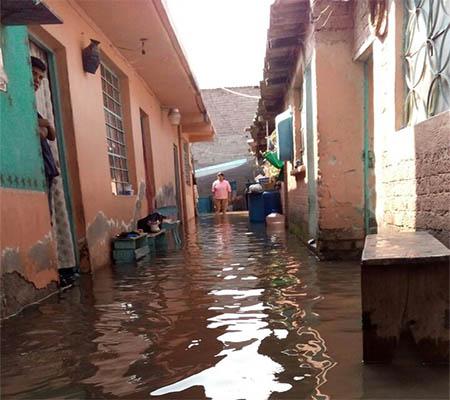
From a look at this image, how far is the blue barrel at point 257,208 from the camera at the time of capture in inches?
497

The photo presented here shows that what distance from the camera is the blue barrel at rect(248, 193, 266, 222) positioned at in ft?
41.4

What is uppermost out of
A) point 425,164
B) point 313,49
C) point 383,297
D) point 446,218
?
point 313,49

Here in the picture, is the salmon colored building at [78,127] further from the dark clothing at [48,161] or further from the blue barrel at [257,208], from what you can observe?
the blue barrel at [257,208]

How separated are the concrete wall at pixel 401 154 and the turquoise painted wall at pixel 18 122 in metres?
3.05

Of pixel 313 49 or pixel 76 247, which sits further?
pixel 313 49

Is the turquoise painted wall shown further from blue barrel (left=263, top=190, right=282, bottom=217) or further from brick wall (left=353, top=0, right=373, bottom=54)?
blue barrel (left=263, top=190, right=282, bottom=217)

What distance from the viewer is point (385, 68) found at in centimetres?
392

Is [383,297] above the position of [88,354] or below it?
above

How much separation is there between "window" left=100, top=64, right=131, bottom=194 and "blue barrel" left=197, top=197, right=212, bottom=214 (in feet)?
45.5

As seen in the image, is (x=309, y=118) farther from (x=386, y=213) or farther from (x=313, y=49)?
(x=386, y=213)

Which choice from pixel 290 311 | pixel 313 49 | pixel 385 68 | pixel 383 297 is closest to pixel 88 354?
pixel 290 311

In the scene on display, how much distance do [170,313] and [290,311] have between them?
34.3 inches

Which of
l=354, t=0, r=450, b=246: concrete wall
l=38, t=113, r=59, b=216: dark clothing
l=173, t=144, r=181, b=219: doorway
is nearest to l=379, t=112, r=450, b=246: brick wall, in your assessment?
l=354, t=0, r=450, b=246: concrete wall

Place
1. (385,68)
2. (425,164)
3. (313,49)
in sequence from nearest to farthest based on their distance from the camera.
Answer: (425,164), (385,68), (313,49)
